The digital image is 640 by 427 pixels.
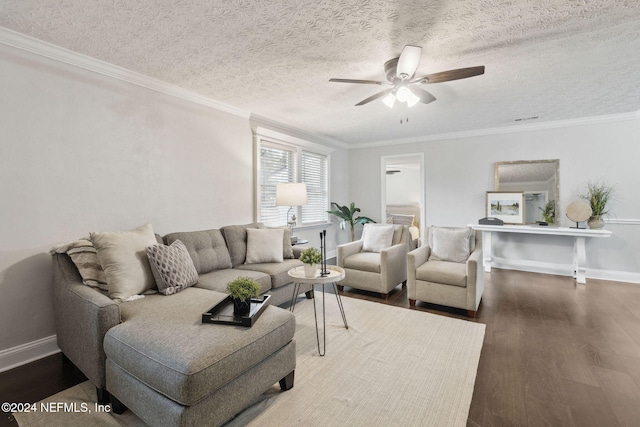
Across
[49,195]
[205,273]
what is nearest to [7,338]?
[49,195]

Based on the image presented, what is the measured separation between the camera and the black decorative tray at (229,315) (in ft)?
5.49

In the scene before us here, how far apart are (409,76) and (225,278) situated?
7.99 ft

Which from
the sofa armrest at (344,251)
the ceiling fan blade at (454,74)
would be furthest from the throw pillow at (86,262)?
the ceiling fan blade at (454,74)

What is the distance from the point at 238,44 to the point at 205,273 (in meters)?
2.13

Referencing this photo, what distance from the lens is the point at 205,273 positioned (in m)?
2.94

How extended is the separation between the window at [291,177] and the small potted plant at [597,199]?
167 inches

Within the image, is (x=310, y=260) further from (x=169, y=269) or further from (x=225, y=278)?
(x=169, y=269)

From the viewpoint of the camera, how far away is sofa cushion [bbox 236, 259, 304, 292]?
9.82ft

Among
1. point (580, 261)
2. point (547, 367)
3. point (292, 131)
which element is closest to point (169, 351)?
point (547, 367)

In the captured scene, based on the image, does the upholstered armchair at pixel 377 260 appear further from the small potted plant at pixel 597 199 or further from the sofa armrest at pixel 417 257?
the small potted plant at pixel 597 199

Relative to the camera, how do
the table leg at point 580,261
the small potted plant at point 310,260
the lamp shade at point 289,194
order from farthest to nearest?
the table leg at point 580,261, the lamp shade at point 289,194, the small potted plant at point 310,260

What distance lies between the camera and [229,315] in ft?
5.77

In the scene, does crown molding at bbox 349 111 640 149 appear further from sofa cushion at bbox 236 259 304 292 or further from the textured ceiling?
sofa cushion at bbox 236 259 304 292

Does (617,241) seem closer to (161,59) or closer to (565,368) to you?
(565,368)
